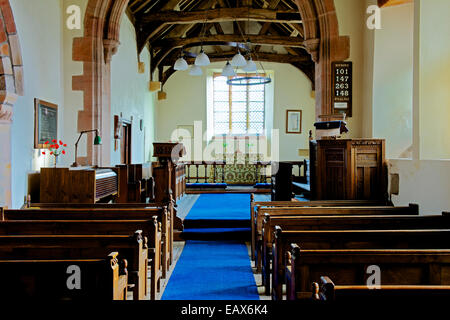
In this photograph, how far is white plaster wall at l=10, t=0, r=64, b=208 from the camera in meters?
4.35

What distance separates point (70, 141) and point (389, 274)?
4.89m

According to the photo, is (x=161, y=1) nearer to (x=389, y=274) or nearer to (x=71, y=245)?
(x=71, y=245)

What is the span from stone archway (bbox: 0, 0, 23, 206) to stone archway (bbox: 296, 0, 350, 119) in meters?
3.73

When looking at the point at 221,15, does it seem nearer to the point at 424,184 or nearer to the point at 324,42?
the point at 324,42

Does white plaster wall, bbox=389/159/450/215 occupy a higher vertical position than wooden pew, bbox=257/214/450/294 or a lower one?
higher

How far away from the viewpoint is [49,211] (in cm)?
341

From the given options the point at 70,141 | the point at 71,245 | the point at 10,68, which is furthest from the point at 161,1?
the point at 71,245

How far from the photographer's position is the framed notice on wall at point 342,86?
5.54 m

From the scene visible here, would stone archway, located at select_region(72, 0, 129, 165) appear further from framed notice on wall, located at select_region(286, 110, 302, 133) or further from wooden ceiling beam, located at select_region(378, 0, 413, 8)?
framed notice on wall, located at select_region(286, 110, 302, 133)

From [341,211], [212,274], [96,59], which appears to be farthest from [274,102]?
[212,274]

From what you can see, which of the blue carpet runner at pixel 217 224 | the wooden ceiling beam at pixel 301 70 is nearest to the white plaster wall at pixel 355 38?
the blue carpet runner at pixel 217 224

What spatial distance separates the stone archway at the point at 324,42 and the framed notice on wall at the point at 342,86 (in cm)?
7

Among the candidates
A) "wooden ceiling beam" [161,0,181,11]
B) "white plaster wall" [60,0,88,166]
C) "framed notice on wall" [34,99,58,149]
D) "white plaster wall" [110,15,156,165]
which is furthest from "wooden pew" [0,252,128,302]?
"wooden ceiling beam" [161,0,181,11]
